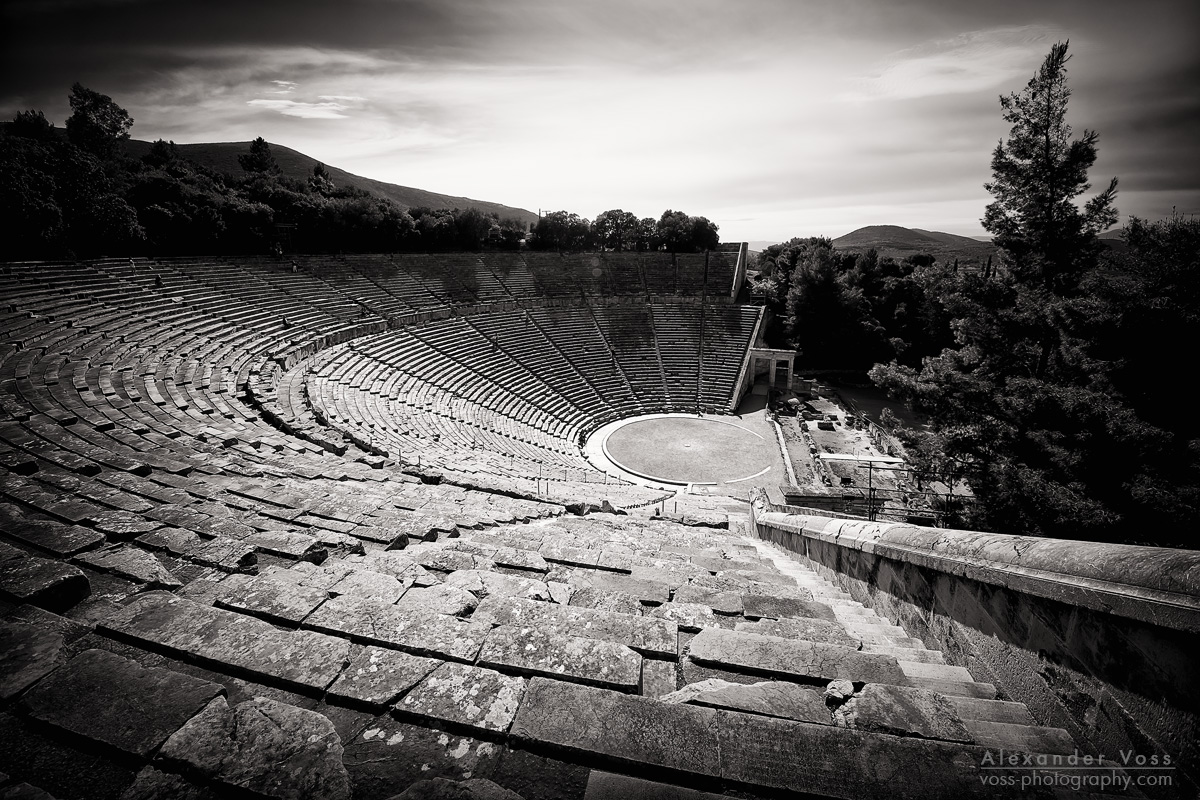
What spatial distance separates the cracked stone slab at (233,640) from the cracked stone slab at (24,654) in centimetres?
23

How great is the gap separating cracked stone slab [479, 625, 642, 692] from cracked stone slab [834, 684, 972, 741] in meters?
1.03

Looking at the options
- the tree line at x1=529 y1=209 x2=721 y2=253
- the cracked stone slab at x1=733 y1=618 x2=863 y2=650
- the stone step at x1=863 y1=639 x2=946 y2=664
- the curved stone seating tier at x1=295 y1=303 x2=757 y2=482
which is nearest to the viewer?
the cracked stone slab at x1=733 y1=618 x2=863 y2=650

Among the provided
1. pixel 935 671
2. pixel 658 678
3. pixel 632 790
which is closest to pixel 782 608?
pixel 935 671

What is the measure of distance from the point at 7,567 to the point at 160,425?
8.00 metres

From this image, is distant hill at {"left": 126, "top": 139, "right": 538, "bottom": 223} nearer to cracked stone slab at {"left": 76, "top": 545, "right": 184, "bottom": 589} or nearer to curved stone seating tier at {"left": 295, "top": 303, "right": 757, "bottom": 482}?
curved stone seating tier at {"left": 295, "top": 303, "right": 757, "bottom": 482}

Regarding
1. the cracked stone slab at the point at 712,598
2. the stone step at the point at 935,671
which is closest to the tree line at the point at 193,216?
the cracked stone slab at the point at 712,598

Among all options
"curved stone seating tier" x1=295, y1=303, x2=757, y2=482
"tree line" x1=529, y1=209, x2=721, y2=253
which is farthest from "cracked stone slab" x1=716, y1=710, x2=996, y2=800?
"tree line" x1=529, y1=209, x2=721, y2=253

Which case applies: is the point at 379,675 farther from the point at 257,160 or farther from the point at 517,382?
the point at 257,160

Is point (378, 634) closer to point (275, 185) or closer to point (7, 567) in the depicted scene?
point (7, 567)

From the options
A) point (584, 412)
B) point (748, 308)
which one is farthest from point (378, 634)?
point (748, 308)

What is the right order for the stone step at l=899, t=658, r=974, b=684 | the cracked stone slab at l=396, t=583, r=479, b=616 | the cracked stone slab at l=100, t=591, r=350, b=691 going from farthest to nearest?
the cracked stone slab at l=396, t=583, r=479, b=616
the stone step at l=899, t=658, r=974, b=684
the cracked stone slab at l=100, t=591, r=350, b=691

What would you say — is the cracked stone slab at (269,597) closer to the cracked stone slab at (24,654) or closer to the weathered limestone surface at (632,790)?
the cracked stone slab at (24,654)

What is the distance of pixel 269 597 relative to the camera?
3064mm

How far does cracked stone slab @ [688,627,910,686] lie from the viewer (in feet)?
8.94
